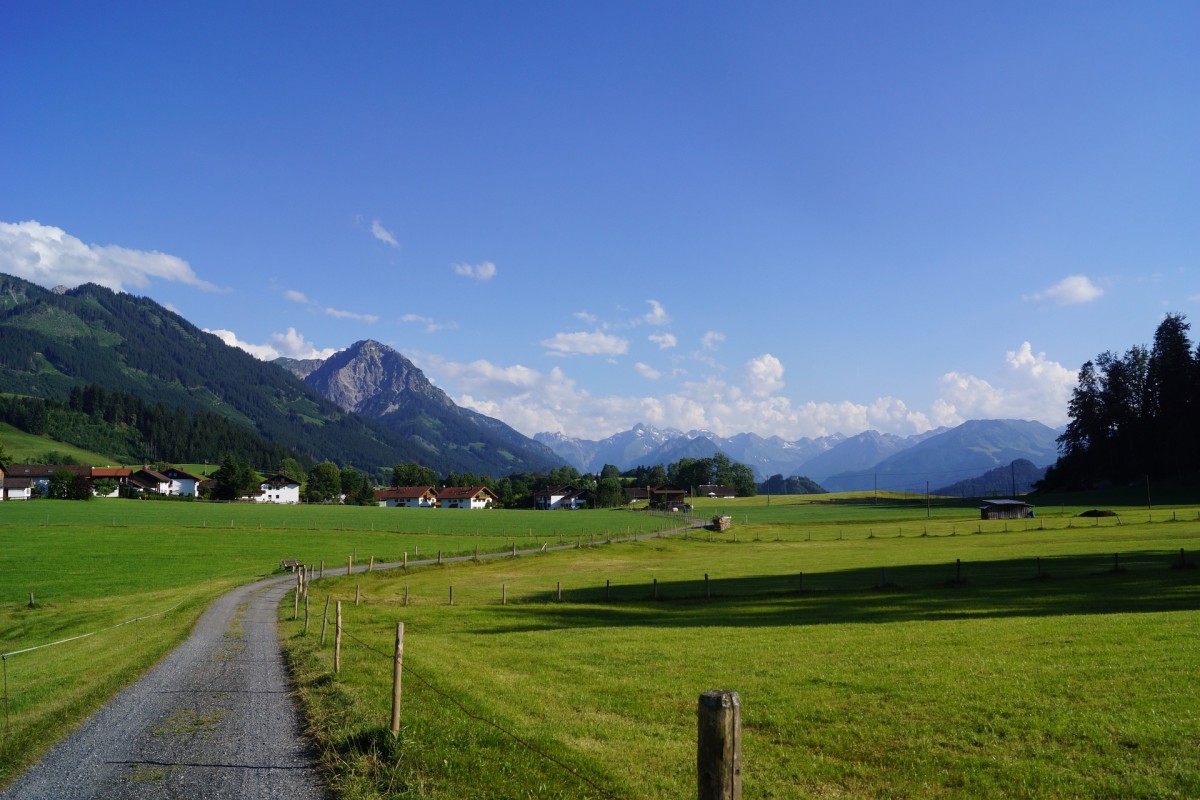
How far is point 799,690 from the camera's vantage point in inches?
677

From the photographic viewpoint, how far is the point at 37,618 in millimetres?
40094

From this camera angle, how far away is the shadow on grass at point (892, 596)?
103ft

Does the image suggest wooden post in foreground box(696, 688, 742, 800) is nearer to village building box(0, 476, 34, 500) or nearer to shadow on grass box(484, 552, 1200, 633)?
shadow on grass box(484, 552, 1200, 633)

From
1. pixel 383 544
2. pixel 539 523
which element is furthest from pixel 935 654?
pixel 539 523

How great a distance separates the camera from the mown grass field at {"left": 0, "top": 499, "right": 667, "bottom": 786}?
20.3 metres

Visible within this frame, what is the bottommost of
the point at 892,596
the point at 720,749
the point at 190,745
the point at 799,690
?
the point at 892,596

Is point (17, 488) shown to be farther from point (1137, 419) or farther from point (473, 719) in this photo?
point (1137, 419)

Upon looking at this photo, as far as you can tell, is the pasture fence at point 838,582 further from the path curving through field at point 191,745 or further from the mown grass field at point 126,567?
the path curving through field at point 191,745

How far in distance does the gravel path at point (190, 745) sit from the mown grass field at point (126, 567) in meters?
0.91

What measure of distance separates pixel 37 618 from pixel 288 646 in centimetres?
2457

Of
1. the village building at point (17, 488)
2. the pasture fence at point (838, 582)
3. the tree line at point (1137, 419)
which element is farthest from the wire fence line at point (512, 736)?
the village building at point (17, 488)

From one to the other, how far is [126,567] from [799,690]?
6552 centimetres

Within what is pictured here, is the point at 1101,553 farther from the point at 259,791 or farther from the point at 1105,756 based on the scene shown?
the point at 259,791

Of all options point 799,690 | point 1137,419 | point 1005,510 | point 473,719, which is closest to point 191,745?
point 473,719
